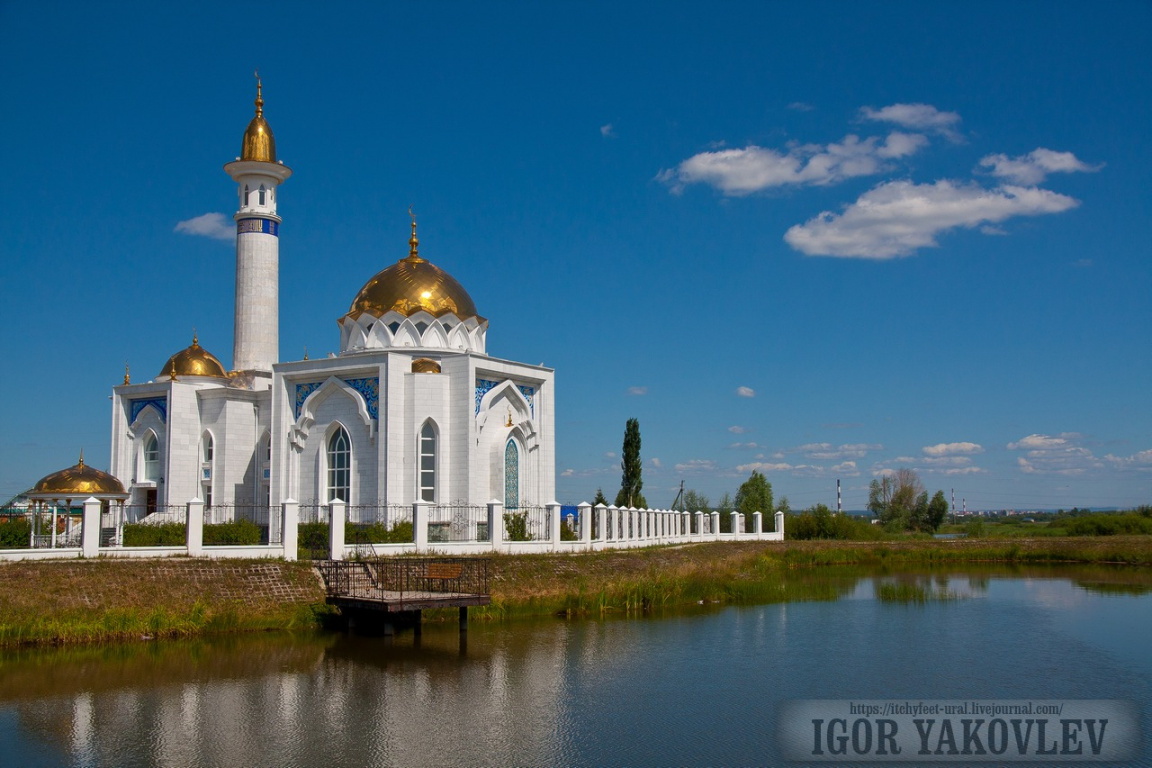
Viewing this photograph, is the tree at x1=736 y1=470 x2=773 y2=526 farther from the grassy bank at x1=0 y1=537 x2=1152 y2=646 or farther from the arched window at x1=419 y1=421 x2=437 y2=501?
the arched window at x1=419 y1=421 x2=437 y2=501

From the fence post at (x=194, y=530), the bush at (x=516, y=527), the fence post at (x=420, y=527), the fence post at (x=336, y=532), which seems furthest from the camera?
the bush at (x=516, y=527)

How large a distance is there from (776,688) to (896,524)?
41.1 metres

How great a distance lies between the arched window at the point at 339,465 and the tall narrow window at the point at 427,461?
1.75 meters

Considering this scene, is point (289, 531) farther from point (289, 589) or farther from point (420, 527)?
point (420, 527)

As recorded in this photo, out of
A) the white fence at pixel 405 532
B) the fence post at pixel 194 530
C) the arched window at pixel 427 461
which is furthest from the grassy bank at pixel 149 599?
the arched window at pixel 427 461

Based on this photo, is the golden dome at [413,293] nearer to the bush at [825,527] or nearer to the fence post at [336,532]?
the fence post at [336,532]

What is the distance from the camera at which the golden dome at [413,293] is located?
87.9 ft

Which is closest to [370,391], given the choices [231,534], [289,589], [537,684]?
[231,534]

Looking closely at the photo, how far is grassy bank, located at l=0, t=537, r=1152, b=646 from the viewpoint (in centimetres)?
1628

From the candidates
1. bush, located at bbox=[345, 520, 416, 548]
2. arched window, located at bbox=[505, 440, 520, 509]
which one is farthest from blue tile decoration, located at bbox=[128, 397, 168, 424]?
arched window, located at bbox=[505, 440, 520, 509]

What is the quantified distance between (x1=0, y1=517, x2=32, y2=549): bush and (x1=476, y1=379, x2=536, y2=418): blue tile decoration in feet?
32.7

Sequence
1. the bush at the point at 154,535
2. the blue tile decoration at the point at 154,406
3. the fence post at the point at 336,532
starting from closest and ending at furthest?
the fence post at the point at 336,532, the bush at the point at 154,535, the blue tile decoration at the point at 154,406

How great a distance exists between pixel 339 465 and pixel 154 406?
6.37 meters

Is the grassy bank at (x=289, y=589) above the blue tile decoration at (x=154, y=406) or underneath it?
underneath
